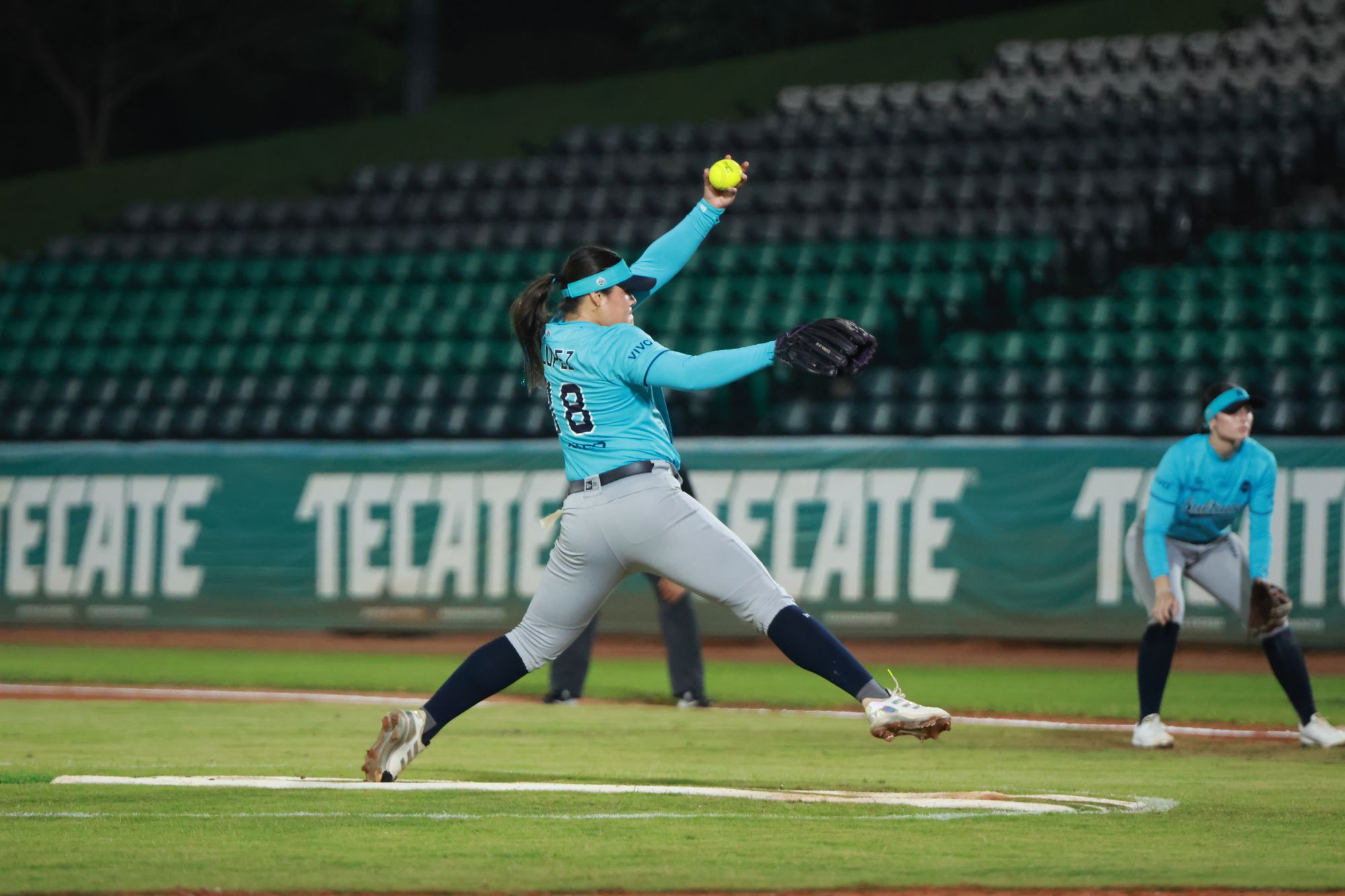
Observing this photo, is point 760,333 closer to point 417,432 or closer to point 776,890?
point 417,432

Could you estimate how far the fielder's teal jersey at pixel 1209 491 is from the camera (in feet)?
27.1

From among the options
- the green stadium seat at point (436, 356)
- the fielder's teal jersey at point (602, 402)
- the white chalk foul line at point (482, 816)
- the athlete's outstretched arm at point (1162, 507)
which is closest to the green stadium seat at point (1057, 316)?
the green stadium seat at point (436, 356)

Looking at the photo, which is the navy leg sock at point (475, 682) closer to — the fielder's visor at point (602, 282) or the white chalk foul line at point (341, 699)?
the fielder's visor at point (602, 282)

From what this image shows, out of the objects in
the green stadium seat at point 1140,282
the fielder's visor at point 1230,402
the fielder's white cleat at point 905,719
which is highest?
the green stadium seat at point 1140,282

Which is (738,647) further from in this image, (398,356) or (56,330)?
(56,330)

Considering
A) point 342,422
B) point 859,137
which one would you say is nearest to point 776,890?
point 342,422

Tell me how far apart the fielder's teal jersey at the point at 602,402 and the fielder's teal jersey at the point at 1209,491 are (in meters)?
3.33

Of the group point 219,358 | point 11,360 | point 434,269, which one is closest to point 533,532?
point 219,358

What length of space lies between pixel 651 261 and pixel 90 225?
21014 mm

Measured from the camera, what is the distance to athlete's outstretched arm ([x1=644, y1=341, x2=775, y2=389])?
17.5ft

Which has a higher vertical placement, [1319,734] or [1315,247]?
[1315,247]

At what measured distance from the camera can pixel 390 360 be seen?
784 inches

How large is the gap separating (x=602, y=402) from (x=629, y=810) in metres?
1.37

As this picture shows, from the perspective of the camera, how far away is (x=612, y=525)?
575 cm
